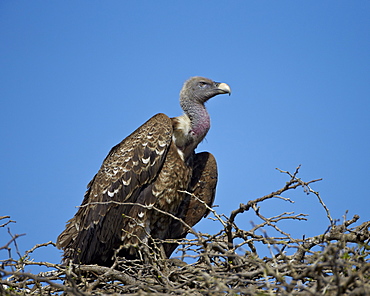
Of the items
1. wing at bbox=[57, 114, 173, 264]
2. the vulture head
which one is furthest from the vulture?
the vulture head

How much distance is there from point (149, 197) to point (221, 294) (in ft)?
10.6

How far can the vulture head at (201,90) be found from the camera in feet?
25.3

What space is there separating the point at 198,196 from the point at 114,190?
1371mm

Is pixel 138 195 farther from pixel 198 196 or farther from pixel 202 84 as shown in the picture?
pixel 202 84

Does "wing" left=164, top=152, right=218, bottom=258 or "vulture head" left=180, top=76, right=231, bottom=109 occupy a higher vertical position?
"vulture head" left=180, top=76, right=231, bottom=109

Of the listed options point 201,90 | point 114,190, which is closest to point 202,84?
point 201,90

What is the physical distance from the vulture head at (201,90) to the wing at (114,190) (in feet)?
2.92

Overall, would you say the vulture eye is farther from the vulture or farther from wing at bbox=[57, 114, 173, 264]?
wing at bbox=[57, 114, 173, 264]

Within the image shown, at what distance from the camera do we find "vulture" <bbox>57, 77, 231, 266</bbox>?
6504 millimetres

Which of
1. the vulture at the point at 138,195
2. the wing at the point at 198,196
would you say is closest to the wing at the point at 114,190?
the vulture at the point at 138,195

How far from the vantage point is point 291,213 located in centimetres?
483

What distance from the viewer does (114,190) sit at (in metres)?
6.63

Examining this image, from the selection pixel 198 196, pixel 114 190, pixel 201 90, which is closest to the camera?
pixel 114 190

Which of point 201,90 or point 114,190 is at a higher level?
point 201,90
